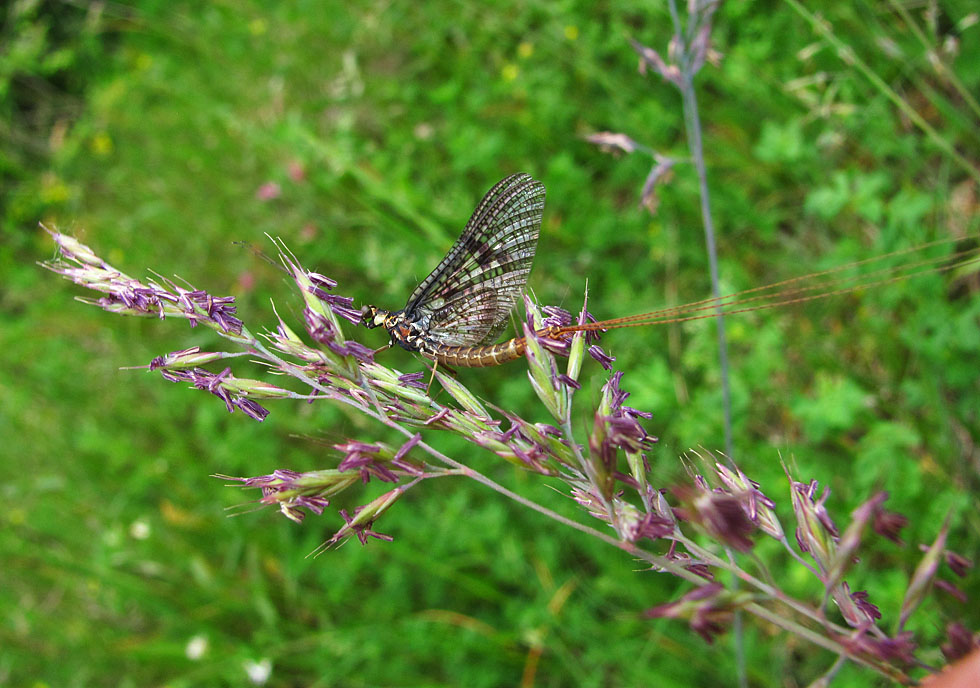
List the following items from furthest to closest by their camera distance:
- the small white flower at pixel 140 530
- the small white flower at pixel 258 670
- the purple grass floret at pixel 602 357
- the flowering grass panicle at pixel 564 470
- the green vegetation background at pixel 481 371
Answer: the small white flower at pixel 140 530 < the small white flower at pixel 258 670 < the green vegetation background at pixel 481 371 < the purple grass floret at pixel 602 357 < the flowering grass panicle at pixel 564 470

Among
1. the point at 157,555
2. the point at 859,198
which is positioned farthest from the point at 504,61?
the point at 157,555

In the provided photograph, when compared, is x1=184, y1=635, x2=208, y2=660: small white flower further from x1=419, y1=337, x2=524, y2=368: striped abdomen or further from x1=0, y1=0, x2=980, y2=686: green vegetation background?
x1=419, y1=337, x2=524, y2=368: striped abdomen

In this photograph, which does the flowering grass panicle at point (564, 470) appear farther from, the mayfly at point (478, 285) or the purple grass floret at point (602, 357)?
the mayfly at point (478, 285)

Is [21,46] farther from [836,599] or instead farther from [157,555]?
[836,599]

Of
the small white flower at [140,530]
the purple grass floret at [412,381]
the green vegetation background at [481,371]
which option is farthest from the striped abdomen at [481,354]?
the small white flower at [140,530]

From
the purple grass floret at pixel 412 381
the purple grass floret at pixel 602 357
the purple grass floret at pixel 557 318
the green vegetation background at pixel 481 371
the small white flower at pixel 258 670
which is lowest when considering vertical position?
the small white flower at pixel 258 670
